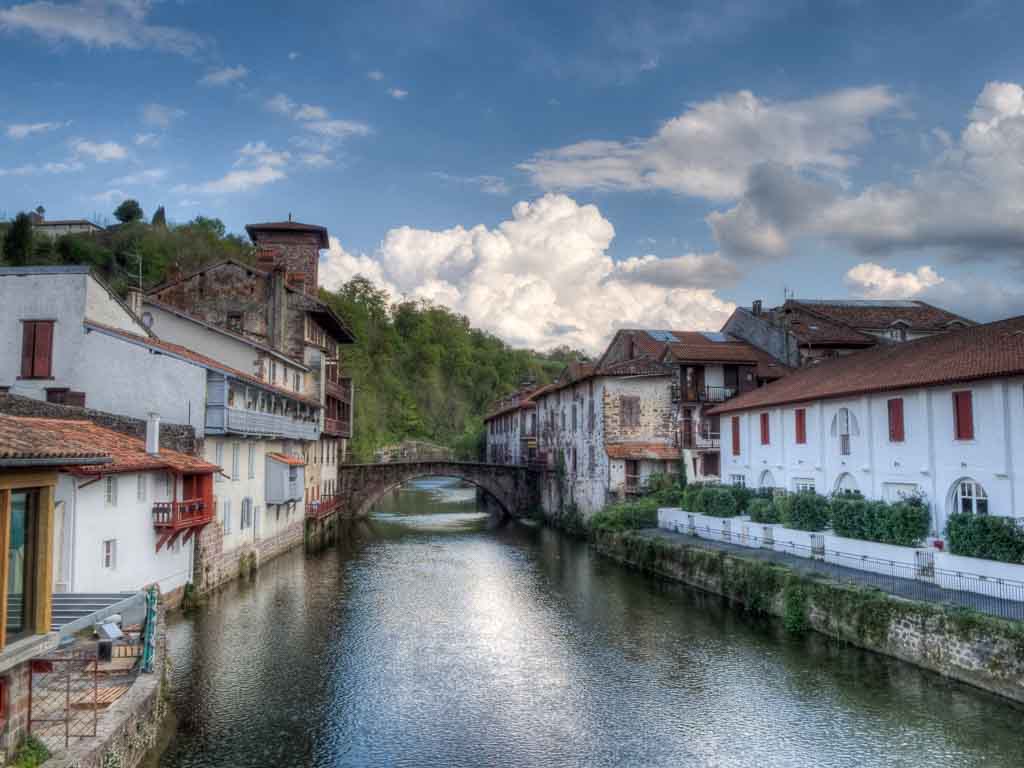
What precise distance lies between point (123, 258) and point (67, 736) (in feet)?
216

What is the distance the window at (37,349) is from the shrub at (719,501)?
26.2 metres

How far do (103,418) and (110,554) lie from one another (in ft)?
15.2

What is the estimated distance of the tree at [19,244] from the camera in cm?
5525

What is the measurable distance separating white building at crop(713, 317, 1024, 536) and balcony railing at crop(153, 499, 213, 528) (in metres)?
21.9

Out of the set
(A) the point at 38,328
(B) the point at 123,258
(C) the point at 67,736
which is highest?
(B) the point at 123,258

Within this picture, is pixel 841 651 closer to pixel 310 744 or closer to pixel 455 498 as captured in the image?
pixel 310 744

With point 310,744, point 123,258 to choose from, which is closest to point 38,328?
point 310,744

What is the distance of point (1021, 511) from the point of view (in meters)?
19.8

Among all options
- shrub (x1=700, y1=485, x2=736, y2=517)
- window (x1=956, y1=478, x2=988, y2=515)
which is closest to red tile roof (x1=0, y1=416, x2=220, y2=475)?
shrub (x1=700, y1=485, x2=736, y2=517)

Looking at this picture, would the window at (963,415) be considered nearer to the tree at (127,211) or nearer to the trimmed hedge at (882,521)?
the trimmed hedge at (882,521)

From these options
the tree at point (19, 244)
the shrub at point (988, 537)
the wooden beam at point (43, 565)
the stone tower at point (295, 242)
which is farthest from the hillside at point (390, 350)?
the shrub at point (988, 537)

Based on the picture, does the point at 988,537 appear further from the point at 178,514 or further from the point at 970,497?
the point at 178,514

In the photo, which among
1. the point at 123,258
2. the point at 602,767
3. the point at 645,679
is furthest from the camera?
the point at 123,258

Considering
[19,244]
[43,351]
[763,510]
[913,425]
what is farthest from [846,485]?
[19,244]
